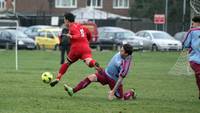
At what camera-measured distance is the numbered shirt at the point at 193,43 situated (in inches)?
618

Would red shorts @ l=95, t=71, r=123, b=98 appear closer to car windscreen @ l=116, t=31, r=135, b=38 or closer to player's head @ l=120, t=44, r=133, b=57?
player's head @ l=120, t=44, r=133, b=57

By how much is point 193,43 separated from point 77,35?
9.83 feet

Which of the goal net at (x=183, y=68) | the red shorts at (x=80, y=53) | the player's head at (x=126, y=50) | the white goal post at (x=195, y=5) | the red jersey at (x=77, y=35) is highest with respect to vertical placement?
the white goal post at (x=195, y=5)

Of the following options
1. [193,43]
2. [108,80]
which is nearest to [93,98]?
[108,80]

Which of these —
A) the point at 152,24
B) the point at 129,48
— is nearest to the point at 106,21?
the point at 152,24

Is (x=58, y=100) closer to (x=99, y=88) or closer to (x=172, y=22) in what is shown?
(x=99, y=88)

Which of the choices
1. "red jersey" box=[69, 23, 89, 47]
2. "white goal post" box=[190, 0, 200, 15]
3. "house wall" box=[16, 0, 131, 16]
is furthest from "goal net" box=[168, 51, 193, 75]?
"house wall" box=[16, 0, 131, 16]

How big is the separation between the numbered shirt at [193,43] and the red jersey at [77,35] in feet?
8.93

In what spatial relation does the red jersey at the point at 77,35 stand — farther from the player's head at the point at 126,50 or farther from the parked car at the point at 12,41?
the parked car at the point at 12,41

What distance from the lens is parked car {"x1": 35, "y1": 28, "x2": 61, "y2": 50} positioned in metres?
53.9

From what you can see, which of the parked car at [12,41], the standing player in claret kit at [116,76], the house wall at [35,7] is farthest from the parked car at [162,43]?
the standing player in claret kit at [116,76]

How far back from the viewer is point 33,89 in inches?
723

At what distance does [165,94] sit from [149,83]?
386 centimetres

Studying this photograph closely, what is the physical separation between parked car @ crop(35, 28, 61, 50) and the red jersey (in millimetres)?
36240
